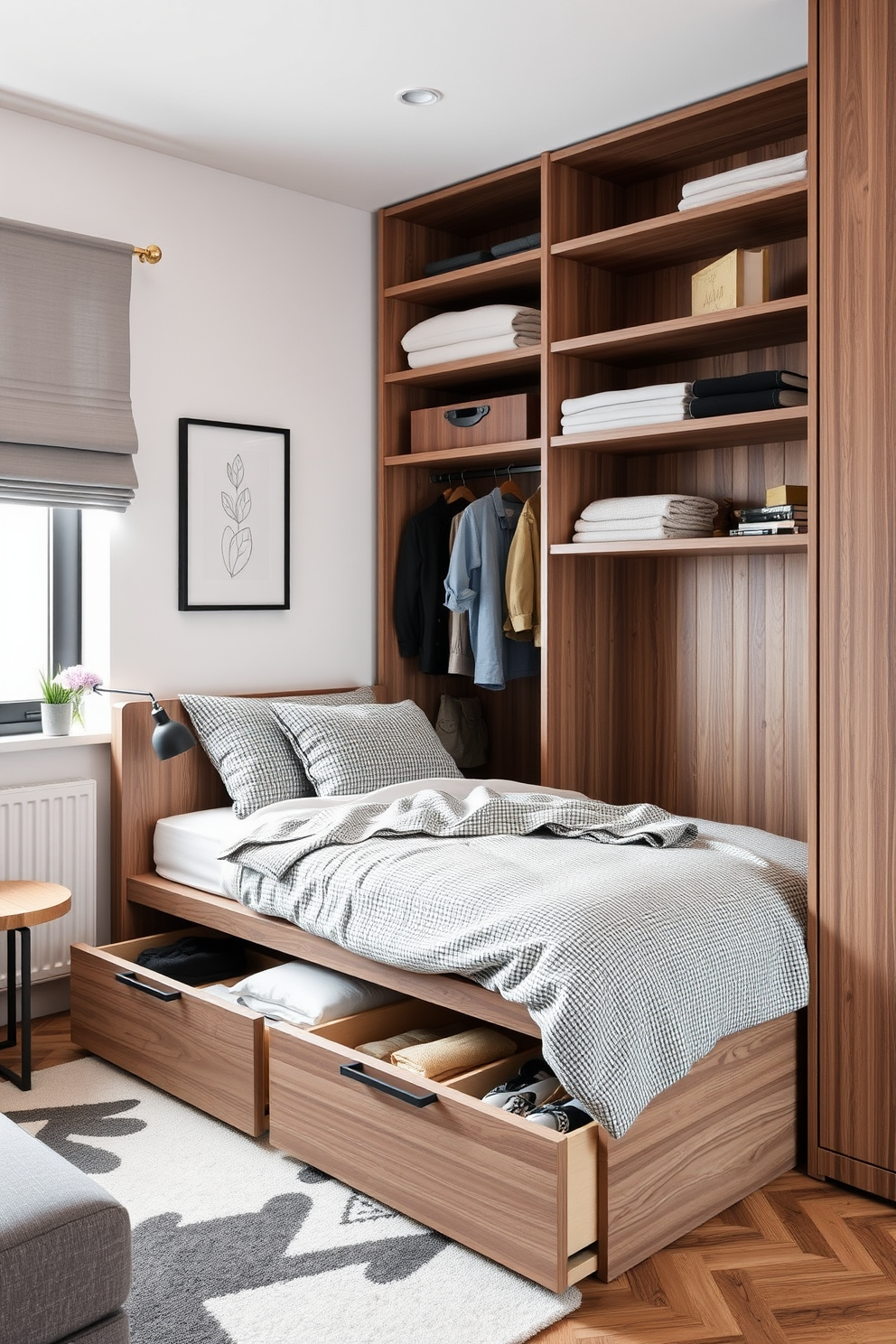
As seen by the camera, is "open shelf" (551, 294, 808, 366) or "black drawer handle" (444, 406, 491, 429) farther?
"black drawer handle" (444, 406, 491, 429)

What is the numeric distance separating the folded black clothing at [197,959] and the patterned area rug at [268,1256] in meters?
0.38

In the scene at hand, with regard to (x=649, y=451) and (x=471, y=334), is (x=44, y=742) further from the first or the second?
(x=649, y=451)

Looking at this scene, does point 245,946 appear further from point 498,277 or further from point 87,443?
point 498,277

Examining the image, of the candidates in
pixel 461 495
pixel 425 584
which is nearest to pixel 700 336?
pixel 461 495

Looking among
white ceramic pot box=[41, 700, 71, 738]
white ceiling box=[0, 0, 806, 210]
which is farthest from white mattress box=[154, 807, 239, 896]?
white ceiling box=[0, 0, 806, 210]

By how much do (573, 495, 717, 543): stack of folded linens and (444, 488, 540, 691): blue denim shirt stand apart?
14.3 inches

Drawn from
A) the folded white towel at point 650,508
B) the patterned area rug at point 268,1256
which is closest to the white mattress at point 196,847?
the patterned area rug at point 268,1256

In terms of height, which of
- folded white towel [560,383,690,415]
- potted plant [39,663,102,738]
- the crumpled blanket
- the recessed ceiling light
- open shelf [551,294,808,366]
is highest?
the recessed ceiling light

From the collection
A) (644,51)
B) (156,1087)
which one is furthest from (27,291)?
(156,1087)

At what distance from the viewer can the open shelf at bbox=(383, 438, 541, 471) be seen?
359cm

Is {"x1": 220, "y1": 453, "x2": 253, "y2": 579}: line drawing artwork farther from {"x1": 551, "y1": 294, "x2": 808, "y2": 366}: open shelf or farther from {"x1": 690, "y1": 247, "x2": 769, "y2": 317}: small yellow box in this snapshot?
{"x1": 690, "y1": 247, "x2": 769, "y2": 317}: small yellow box

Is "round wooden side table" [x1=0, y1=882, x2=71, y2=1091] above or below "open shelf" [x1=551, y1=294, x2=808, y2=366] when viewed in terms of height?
below

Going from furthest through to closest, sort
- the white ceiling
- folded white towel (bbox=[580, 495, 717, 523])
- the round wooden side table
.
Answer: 1. folded white towel (bbox=[580, 495, 717, 523])
2. the round wooden side table
3. the white ceiling

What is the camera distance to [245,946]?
125 inches
